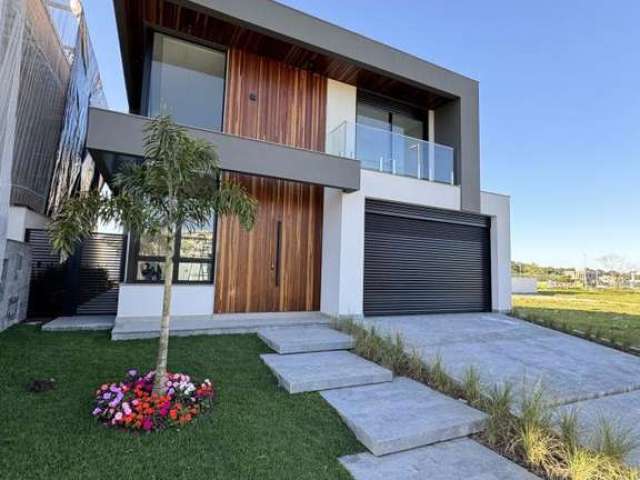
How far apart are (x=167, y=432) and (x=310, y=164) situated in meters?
5.38

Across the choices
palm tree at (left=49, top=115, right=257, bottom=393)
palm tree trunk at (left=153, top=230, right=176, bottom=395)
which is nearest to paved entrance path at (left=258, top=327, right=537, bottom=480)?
palm tree trunk at (left=153, top=230, right=176, bottom=395)

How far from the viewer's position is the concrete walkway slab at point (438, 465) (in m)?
2.67

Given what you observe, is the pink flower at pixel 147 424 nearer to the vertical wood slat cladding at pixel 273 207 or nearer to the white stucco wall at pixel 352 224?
the vertical wood slat cladding at pixel 273 207

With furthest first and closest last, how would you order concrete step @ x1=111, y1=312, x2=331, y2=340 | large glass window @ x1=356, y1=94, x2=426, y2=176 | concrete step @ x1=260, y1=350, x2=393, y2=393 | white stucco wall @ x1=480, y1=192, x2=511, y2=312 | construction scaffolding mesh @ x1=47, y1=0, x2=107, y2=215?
construction scaffolding mesh @ x1=47, y1=0, x2=107, y2=215, white stucco wall @ x1=480, y1=192, x2=511, y2=312, large glass window @ x1=356, y1=94, x2=426, y2=176, concrete step @ x1=111, y1=312, x2=331, y2=340, concrete step @ x1=260, y1=350, x2=393, y2=393

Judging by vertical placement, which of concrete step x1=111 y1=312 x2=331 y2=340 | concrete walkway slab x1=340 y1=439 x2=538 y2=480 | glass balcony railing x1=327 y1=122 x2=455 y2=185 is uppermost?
glass balcony railing x1=327 y1=122 x2=455 y2=185

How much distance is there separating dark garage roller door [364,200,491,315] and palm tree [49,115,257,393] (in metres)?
5.00

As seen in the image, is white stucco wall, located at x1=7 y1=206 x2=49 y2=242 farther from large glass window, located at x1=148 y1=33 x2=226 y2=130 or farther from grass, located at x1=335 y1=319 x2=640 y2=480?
grass, located at x1=335 y1=319 x2=640 y2=480

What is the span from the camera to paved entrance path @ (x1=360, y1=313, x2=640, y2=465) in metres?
4.11

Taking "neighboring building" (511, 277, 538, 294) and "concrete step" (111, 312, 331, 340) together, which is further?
"neighboring building" (511, 277, 538, 294)

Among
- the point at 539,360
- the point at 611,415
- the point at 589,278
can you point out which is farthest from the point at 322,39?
the point at 589,278

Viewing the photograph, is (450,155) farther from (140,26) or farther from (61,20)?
(61,20)

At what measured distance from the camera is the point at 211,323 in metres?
6.28

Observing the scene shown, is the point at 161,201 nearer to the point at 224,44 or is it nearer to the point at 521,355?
the point at 224,44

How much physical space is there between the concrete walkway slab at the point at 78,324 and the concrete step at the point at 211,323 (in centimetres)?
27
